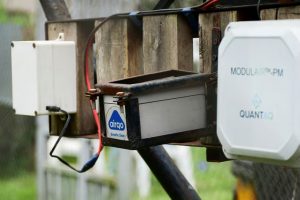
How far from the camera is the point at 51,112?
2684 mm

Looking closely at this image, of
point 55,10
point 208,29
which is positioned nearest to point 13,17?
point 55,10

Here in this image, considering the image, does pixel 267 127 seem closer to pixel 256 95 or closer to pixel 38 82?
pixel 256 95

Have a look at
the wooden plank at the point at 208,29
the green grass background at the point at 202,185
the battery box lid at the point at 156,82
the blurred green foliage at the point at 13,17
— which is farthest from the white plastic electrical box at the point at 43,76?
the green grass background at the point at 202,185

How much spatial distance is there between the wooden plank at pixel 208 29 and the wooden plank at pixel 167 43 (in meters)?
0.10

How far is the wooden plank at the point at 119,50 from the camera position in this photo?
2.58 metres

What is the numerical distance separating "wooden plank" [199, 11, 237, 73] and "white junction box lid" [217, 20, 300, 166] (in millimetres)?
140

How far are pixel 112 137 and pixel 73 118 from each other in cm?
56

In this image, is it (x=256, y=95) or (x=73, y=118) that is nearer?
(x=256, y=95)

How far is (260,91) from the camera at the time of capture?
1.96 meters

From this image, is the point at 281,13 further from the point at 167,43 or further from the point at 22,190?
the point at 22,190

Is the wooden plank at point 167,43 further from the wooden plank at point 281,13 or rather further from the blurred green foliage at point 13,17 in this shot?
the blurred green foliage at point 13,17

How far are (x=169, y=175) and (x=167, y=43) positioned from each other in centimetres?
46

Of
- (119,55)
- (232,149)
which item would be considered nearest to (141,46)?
(119,55)

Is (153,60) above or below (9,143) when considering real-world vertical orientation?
above
